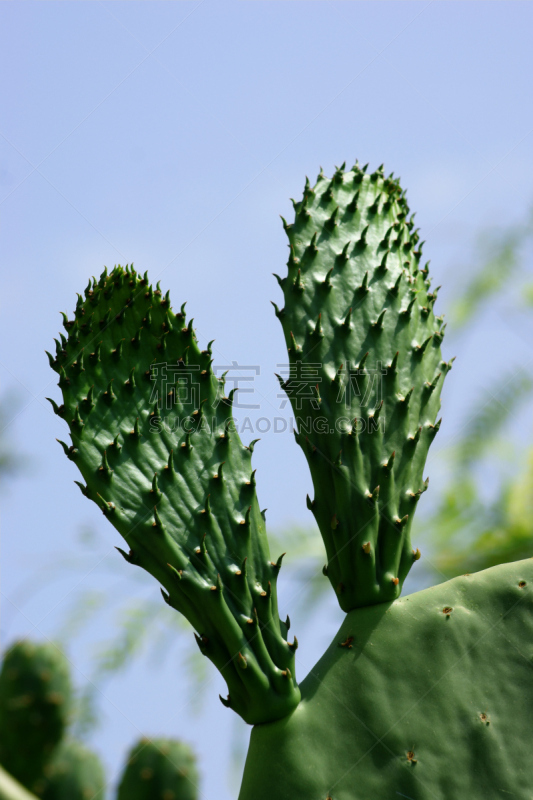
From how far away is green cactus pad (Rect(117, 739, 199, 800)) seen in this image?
1352 mm

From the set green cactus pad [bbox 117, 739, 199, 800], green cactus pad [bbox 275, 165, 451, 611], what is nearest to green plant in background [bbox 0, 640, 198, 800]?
green cactus pad [bbox 117, 739, 199, 800]

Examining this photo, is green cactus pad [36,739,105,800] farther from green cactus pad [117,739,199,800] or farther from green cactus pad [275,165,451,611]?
green cactus pad [275,165,451,611]

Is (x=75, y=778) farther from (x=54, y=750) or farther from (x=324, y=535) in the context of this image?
(x=324, y=535)

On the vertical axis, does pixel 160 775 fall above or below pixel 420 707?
above

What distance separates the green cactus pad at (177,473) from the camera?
1385mm

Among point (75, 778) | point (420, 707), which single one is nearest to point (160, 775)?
point (75, 778)

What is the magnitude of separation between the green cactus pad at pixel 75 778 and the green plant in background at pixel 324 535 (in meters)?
0.30

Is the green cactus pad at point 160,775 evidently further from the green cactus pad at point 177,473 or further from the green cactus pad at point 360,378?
the green cactus pad at point 360,378

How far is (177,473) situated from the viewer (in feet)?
4.75

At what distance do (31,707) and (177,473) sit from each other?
643 mm

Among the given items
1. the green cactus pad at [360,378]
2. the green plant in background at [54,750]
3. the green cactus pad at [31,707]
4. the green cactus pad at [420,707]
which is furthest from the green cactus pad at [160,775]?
the green cactus pad at [360,378]

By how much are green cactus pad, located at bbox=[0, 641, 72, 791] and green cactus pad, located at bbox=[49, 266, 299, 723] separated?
38 cm

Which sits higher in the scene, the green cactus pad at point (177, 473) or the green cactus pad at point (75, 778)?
the green cactus pad at point (177, 473)

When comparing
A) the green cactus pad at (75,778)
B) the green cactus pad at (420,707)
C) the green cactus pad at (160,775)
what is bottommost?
the green cactus pad at (420,707)
